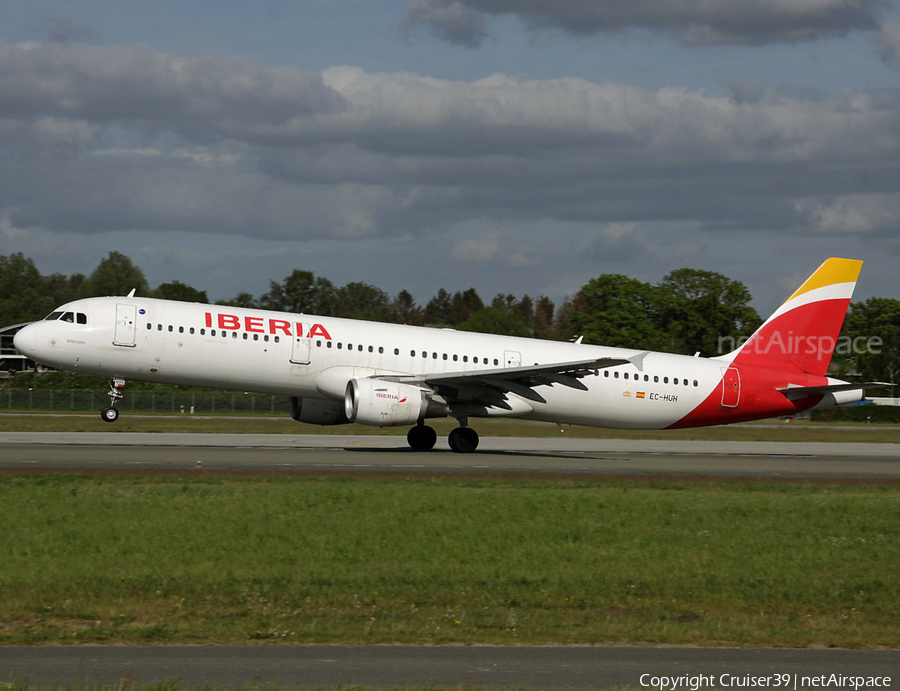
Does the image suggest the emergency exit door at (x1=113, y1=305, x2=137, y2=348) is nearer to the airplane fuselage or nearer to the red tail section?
the airplane fuselage

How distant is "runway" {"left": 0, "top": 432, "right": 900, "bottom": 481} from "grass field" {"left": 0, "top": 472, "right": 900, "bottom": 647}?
549 centimetres

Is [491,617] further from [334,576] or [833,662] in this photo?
[833,662]

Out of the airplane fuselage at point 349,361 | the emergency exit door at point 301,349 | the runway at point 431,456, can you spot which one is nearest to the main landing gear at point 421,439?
the runway at point 431,456

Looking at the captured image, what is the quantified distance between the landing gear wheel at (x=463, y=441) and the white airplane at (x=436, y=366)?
0.05 metres

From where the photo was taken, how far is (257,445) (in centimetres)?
3309

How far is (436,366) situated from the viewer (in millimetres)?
31547

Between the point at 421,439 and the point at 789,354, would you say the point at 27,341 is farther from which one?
the point at 789,354

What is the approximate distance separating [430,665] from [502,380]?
21.6 meters

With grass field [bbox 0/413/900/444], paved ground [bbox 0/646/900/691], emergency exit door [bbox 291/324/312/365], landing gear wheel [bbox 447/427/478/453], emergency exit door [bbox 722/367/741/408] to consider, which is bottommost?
paved ground [bbox 0/646/900/691]

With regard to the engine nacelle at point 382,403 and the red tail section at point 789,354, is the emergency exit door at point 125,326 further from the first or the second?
the red tail section at point 789,354

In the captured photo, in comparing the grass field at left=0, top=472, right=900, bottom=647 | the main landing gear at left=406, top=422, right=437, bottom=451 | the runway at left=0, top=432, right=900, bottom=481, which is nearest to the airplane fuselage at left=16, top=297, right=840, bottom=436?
the main landing gear at left=406, top=422, right=437, bottom=451

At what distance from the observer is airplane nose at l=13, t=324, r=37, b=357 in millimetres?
29203

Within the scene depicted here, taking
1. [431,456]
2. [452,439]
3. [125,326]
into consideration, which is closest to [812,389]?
[452,439]

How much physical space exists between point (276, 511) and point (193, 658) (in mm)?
7497
